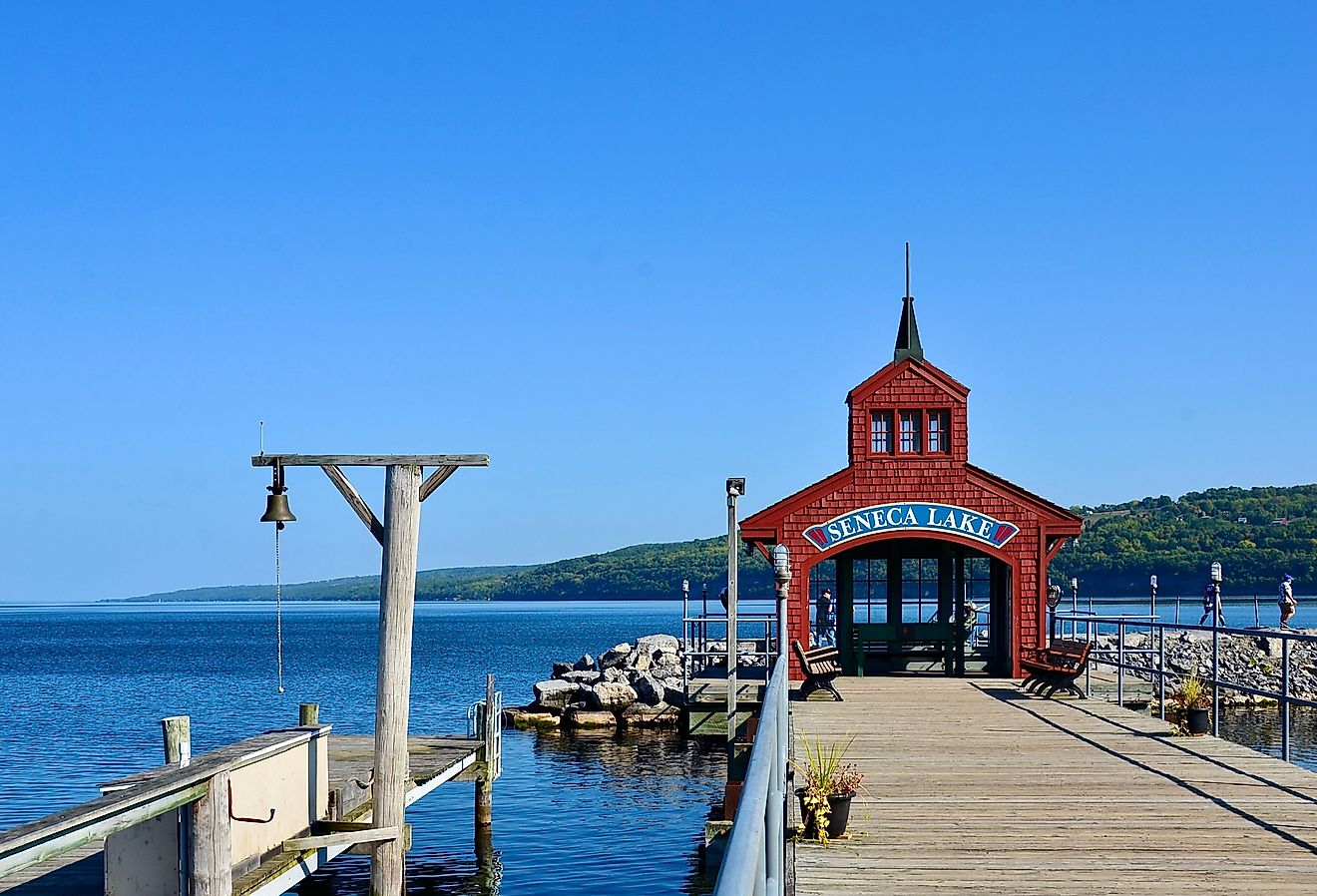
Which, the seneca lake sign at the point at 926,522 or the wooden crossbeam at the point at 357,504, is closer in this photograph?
the wooden crossbeam at the point at 357,504

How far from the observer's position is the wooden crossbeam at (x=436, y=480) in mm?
13578

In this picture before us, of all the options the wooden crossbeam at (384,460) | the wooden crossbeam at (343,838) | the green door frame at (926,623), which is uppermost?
the wooden crossbeam at (384,460)

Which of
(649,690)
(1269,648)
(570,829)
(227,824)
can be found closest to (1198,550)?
(1269,648)

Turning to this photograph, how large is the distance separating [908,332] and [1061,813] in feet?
55.6

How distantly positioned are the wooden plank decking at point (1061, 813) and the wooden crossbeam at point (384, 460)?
4601mm

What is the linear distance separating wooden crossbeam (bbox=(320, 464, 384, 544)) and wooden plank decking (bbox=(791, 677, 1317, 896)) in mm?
4933

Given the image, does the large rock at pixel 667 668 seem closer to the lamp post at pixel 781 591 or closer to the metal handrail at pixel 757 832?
the lamp post at pixel 781 591

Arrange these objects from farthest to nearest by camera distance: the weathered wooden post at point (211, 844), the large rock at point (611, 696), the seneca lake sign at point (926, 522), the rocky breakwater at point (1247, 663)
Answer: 1. the rocky breakwater at point (1247, 663)
2. the large rock at point (611, 696)
3. the seneca lake sign at point (926, 522)
4. the weathered wooden post at point (211, 844)

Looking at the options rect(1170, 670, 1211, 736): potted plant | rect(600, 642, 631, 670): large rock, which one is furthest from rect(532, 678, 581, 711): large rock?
rect(1170, 670, 1211, 736): potted plant

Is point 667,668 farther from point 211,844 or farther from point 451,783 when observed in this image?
point 211,844

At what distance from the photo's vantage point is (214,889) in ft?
33.7

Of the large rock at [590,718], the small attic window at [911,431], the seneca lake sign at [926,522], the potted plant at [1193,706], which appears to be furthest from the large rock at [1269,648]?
the potted plant at [1193,706]

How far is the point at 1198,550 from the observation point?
144 m

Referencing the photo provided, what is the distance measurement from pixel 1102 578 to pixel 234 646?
8534 centimetres
